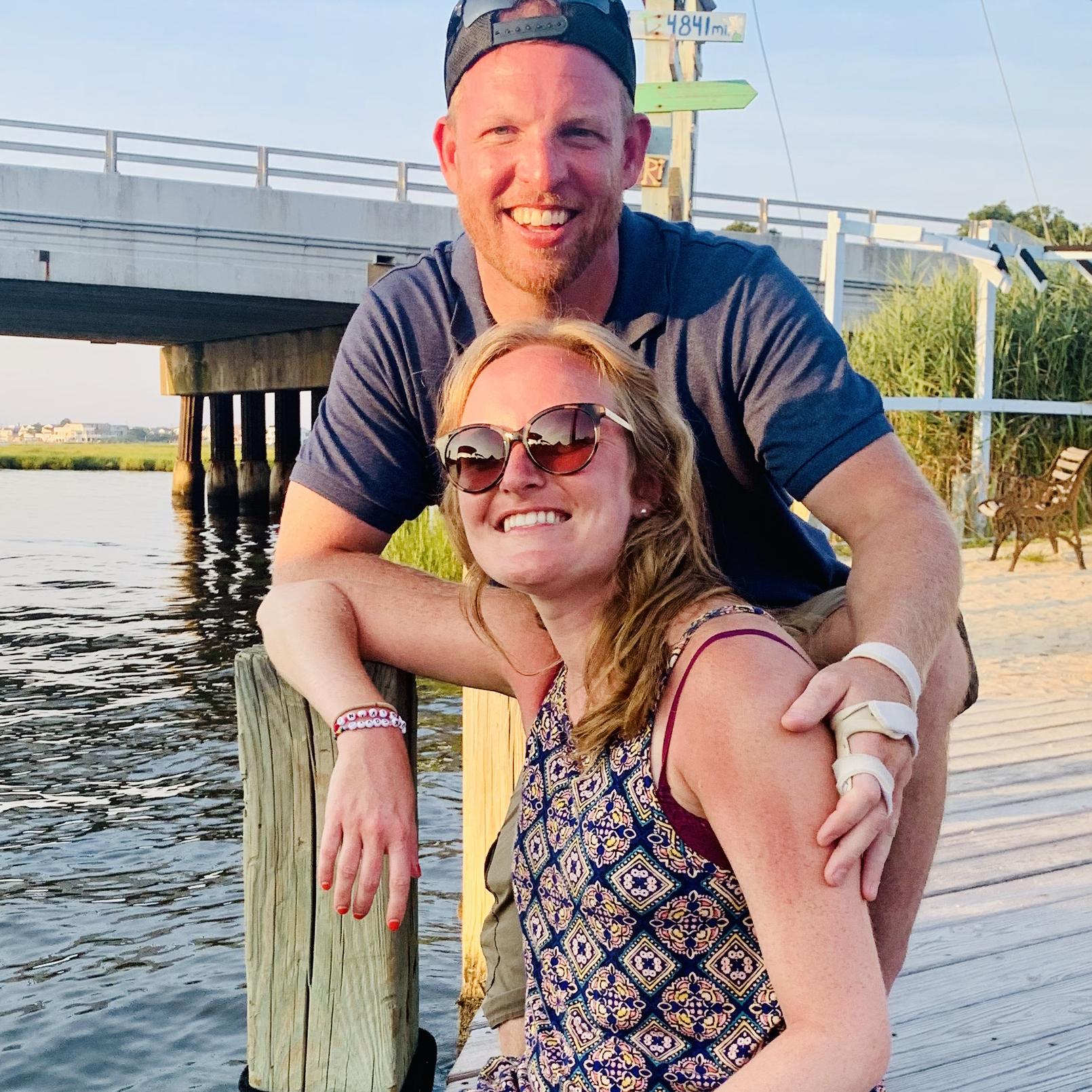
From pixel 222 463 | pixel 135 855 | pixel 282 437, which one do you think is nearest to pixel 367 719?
pixel 135 855

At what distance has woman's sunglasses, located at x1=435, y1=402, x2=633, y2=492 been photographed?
1779 mm

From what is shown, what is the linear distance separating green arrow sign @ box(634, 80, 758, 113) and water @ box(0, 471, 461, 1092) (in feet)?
12.4

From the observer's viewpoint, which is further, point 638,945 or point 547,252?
point 547,252

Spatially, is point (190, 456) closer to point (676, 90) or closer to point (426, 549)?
point (426, 549)

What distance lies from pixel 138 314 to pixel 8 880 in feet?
68.0

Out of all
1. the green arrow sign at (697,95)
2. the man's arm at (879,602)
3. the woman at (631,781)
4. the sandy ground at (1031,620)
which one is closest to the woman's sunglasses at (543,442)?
the woman at (631,781)

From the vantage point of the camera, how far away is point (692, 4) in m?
7.18

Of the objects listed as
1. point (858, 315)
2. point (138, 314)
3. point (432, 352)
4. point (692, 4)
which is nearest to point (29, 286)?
point (138, 314)

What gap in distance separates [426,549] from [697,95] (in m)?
4.97

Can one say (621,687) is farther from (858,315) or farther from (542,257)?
(858,315)

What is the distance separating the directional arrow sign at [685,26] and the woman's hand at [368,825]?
5629 millimetres

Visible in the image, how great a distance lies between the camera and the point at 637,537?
1.81 metres

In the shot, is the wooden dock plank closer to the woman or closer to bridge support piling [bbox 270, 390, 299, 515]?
the woman

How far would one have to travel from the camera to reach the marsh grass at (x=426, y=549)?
34.3 feet
